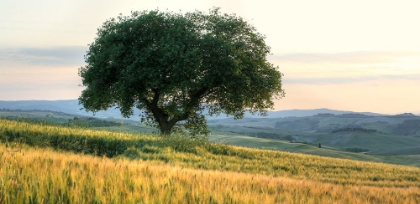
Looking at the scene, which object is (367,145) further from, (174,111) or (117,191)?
(117,191)

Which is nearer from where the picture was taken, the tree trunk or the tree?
the tree

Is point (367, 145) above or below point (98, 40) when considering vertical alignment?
below

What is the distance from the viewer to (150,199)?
17.1 ft

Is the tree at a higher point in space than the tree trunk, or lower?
higher

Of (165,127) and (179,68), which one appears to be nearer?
(179,68)

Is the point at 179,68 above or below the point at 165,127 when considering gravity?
above

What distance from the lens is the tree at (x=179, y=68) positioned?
35250 millimetres

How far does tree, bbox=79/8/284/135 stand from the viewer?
35250 millimetres

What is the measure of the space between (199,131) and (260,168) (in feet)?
68.9

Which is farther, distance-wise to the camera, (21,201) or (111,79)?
(111,79)

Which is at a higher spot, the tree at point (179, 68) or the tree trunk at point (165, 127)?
the tree at point (179, 68)

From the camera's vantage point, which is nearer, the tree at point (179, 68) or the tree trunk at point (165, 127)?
the tree at point (179, 68)

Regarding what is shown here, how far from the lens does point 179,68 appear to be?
3441 cm

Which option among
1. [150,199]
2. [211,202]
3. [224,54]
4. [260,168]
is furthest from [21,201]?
[224,54]
